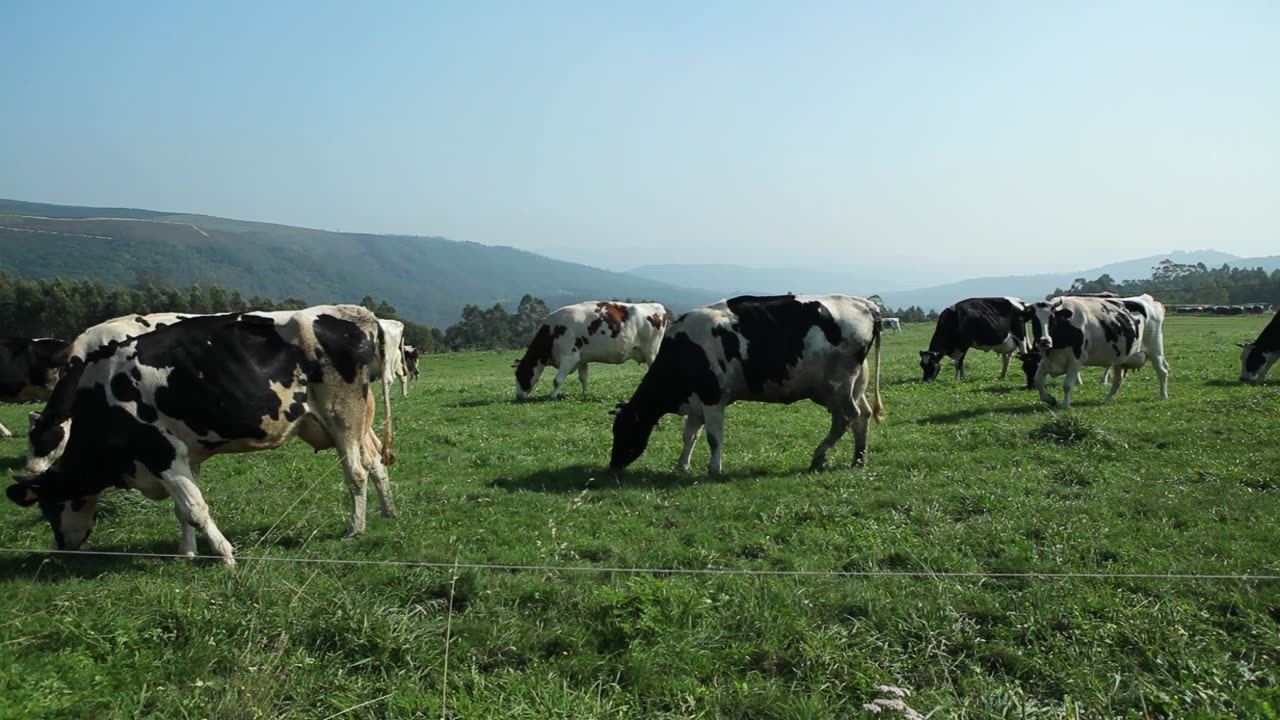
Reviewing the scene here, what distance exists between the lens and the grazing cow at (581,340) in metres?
24.2

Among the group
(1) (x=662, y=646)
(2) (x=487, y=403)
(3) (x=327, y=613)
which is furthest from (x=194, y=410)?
(2) (x=487, y=403)

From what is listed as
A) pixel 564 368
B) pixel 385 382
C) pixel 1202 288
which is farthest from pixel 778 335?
pixel 1202 288

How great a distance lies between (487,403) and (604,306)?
4948mm

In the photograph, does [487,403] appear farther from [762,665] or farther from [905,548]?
[762,665]

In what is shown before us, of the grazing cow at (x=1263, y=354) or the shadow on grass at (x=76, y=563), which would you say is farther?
the grazing cow at (x=1263, y=354)

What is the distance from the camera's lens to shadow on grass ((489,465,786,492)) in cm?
1204

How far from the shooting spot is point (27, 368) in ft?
61.8

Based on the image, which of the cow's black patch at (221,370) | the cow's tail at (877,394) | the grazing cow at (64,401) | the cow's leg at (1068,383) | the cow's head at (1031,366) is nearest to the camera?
the cow's black patch at (221,370)

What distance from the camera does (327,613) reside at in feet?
22.2

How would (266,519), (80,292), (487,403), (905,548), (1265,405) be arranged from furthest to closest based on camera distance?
(80,292) < (487,403) < (1265,405) < (266,519) < (905,548)

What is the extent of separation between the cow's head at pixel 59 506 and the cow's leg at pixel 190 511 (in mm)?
1225

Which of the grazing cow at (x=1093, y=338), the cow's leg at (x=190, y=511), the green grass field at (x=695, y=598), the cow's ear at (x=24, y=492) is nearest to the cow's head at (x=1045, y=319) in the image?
the grazing cow at (x=1093, y=338)

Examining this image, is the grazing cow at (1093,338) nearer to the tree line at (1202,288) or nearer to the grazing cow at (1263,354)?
the grazing cow at (1263,354)

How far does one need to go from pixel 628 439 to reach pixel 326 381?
5.17m
